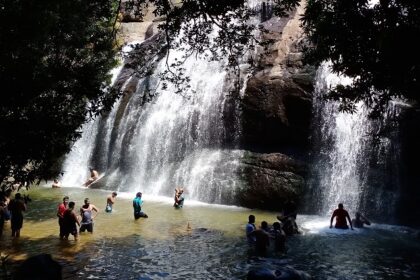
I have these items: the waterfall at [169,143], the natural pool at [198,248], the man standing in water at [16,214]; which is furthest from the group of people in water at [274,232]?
the man standing in water at [16,214]

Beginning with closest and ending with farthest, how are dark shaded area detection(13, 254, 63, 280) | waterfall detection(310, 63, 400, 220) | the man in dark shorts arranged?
dark shaded area detection(13, 254, 63, 280) < the man in dark shorts < waterfall detection(310, 63, 400, 220)

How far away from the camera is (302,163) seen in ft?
78.6

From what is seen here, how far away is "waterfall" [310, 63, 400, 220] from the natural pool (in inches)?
89.2

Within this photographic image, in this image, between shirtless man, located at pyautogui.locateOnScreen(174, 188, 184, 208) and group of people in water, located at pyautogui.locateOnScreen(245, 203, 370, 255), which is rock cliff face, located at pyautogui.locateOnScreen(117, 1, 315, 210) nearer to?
shirtless man, located at pyautogui.locateOnScreen(174, 188, 184, 208)

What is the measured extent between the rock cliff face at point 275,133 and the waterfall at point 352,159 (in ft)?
2.66

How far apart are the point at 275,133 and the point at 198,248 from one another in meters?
12.7

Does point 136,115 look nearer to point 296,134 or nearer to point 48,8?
point 296,134

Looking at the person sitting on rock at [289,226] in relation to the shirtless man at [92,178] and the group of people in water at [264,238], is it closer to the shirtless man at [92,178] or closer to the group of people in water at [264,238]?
the group of people in water at [264,238]

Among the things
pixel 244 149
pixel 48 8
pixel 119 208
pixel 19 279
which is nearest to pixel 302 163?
pixel 244 149

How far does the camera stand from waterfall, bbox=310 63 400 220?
2155cm

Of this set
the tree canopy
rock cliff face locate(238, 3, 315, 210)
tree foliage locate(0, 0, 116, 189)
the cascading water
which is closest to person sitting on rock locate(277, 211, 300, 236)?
rock cliff face locate(238, 3, 315, 210)

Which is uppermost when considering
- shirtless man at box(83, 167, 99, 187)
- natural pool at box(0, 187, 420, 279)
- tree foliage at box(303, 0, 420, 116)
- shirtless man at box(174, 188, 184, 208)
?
tree foliage at box(303, 0, 420, 116)

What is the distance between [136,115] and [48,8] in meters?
22.8

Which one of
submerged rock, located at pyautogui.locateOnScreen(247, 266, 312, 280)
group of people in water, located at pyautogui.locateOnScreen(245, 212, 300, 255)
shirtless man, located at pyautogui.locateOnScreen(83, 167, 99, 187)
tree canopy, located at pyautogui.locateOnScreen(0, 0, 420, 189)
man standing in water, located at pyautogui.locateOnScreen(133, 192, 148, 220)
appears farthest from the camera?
shirtless man, located at pyautogui.locateOnScreen(83, 167, 99, 187)
